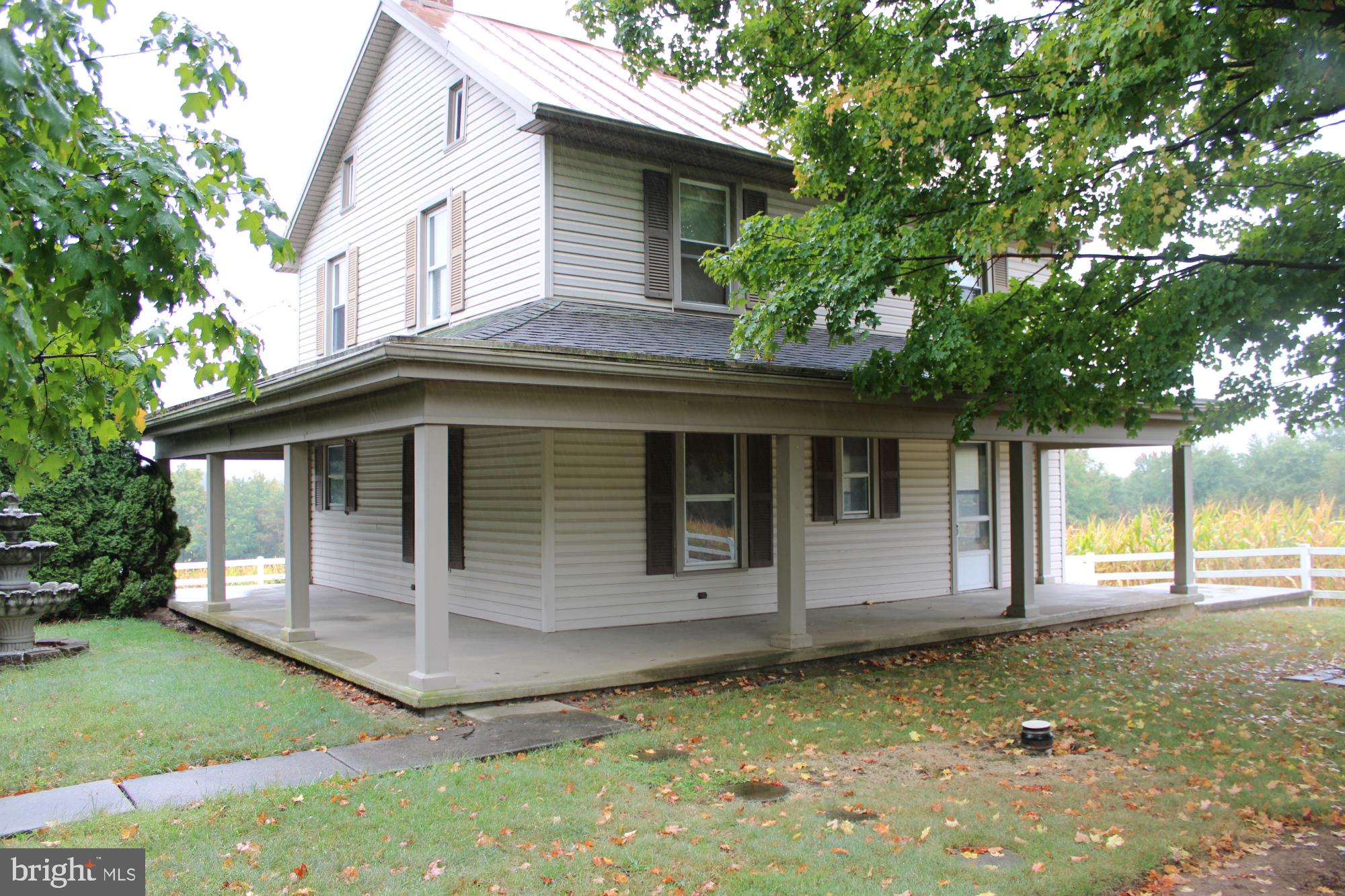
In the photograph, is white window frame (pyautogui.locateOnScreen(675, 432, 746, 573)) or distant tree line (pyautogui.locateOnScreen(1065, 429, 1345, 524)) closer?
white window frame (pyautogui.locateOnScreen(675, 432, 746, 573))

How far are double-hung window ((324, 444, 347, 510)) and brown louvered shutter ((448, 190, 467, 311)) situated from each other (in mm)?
4887

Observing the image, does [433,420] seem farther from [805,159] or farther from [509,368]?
[805,159]

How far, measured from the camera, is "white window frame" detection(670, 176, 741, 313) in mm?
12273

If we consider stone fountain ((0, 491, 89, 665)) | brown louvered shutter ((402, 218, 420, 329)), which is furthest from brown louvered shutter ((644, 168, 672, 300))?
stone fountain ((0, 491, 89, 665))

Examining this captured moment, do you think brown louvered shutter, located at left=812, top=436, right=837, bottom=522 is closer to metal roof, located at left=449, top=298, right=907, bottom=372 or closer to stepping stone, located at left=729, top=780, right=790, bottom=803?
metal roof, located at left=449, top=298, right=907, bottom=372

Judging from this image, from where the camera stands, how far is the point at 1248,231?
8289mm

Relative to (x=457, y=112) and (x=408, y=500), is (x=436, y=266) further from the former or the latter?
(x=408, y=500)

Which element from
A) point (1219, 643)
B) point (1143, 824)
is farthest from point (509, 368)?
point (1219, 643)

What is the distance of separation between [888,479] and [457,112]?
27.0ft

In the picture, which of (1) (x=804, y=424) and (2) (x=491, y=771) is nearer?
(2) (x=491, y=771)

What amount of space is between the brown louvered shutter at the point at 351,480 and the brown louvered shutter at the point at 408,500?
2.05 metres

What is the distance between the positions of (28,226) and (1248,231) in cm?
886

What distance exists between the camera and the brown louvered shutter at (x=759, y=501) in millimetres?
12609

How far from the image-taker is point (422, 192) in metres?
14.3
